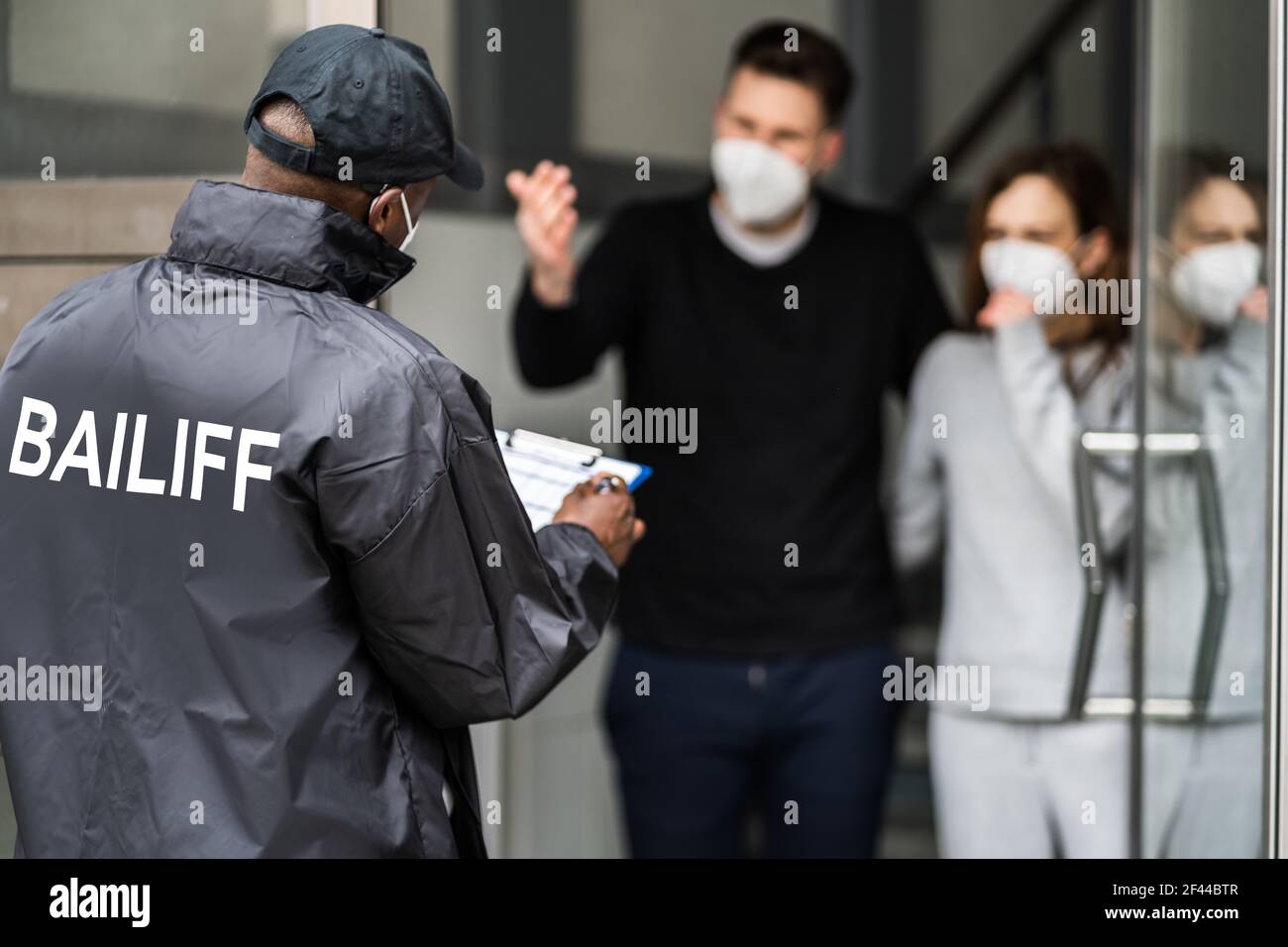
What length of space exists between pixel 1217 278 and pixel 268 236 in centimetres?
139

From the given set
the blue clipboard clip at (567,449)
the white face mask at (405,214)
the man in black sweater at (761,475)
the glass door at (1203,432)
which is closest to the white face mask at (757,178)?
the man in black sweater at (761,475)

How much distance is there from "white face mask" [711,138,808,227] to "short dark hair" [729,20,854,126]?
0.14m

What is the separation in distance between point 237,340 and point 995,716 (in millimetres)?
1572

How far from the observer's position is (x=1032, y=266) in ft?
8.53

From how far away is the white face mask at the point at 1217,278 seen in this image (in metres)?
2.08

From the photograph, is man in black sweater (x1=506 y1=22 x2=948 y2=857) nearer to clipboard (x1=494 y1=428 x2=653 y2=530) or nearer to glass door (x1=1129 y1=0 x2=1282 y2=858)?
glass door (x1=1129 y1=0 x2=1282 y2=858)

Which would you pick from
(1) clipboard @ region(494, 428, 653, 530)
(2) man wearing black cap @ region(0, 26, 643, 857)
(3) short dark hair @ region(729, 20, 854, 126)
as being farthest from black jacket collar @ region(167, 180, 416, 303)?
(3) short dark hair @ region(729, 20, 854, 126)

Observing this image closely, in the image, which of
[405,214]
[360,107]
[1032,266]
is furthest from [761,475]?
[360,107]

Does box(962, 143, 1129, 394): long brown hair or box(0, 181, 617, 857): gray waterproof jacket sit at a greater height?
box(962, 143, 1129, 394): long brown hair

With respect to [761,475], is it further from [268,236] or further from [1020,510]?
[268,236]

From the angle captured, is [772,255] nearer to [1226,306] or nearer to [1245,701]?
[1226,306]

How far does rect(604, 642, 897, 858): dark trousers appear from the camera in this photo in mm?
2666

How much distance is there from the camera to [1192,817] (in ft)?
7.52
